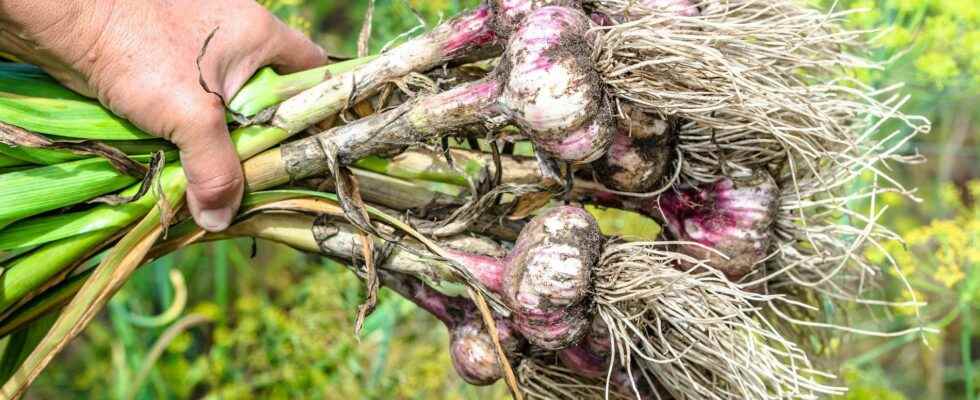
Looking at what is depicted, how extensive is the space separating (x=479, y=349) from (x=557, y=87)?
0.42m

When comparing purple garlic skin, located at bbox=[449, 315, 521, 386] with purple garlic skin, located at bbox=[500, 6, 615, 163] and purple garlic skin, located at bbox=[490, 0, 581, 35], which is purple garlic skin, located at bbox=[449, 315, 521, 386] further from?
purple garlic skin, located at bbox=[490, 0, 581, 35]

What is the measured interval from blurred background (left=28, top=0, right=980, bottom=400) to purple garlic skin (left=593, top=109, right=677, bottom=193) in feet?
1.52

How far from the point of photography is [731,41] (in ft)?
3.77

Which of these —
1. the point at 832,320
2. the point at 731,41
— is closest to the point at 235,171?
the point at 731,41

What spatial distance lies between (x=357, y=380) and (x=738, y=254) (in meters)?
1.20

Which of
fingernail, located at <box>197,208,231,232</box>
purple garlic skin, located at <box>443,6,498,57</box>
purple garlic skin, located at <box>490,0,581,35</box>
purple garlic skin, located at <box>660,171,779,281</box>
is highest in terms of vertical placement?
purple garlic skin, located at <box>490,0,581,35</box>

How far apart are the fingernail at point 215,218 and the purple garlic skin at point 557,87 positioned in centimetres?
41

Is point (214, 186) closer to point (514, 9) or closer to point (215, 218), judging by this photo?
point (215, 218)

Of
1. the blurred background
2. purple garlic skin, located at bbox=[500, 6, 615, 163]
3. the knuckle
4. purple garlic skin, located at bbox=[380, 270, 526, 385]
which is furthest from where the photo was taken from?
the blurred background

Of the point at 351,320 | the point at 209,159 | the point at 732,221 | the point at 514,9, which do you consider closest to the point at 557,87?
the point at 514,9

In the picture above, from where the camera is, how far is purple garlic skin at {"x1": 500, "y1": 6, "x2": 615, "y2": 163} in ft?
3.32

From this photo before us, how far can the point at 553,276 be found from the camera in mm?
1069

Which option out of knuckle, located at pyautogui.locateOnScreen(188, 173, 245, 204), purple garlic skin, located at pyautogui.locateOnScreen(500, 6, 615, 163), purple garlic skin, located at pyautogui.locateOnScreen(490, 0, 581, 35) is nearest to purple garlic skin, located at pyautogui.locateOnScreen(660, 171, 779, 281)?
purple garlic skin, located at pyautogui.locateOnScreen(500, 6, 615, 163)

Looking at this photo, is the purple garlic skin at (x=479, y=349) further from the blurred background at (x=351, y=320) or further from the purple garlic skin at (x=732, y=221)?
the blurred background at (x=351, y=320)
